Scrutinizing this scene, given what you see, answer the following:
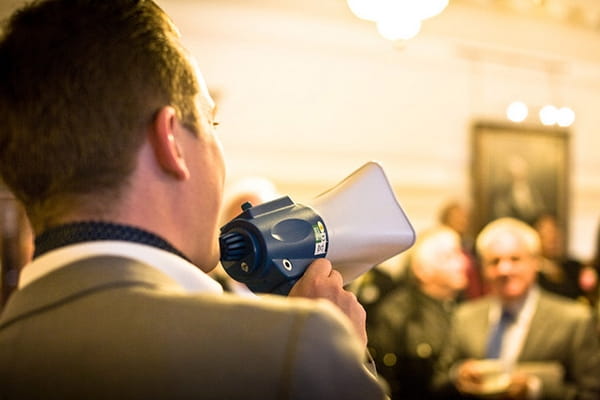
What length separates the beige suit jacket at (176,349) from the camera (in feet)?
2.20

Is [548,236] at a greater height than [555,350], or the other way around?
[555,350]

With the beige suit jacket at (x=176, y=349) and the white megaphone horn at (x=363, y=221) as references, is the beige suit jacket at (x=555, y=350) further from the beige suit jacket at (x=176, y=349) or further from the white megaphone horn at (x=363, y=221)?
the beige suit jacket at (x=176, y=349)

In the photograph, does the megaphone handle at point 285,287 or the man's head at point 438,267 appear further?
the man's head at point 438,267

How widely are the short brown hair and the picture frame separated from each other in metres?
5.95

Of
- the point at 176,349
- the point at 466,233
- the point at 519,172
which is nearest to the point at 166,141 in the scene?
the point at 176,349

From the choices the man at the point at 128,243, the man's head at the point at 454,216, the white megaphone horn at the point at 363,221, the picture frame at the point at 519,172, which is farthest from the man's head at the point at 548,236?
the man at the point at 128,243

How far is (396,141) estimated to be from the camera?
634cm

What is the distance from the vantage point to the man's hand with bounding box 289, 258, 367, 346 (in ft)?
3.13

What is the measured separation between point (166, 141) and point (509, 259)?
2927 mm

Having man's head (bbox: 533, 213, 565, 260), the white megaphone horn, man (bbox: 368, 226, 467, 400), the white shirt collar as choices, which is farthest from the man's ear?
man's head (bbox: 533, 213, 565, 260)

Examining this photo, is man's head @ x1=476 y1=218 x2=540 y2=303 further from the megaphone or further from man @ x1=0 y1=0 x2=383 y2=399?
man @ x1=0 y1=0 x2=383 y2=399

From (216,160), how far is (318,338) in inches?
13.8

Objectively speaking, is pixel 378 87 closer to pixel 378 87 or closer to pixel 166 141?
pixel 378 87

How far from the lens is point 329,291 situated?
3.22ft
